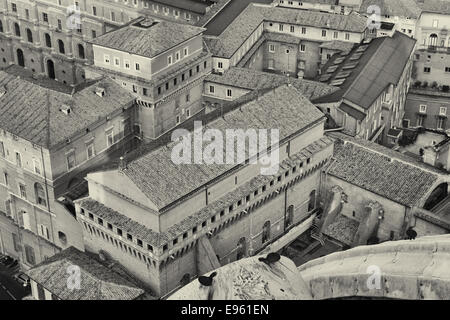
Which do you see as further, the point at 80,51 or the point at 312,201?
the point at 80,51

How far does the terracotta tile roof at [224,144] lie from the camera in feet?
250

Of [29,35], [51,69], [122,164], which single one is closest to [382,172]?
[122,164]

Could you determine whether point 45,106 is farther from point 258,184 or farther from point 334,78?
point 334,78

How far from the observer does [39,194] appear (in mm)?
90312

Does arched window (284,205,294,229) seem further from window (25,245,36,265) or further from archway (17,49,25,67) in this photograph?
archway (17,49,25,67)

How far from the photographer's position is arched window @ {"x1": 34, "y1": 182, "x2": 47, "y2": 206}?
293 feet

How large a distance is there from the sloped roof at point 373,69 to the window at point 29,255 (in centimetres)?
4303

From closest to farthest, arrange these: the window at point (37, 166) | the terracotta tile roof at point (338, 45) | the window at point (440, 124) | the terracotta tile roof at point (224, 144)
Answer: the terracotta tile roof at point (224, 144) < the window at point (37, 166) < the terracotta tile roof at point (338, 45) < the window at point (440, 124)

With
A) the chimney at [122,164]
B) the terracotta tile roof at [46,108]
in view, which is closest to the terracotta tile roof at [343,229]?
the chimney at [122,164]

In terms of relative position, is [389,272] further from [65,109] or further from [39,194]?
[39,194]

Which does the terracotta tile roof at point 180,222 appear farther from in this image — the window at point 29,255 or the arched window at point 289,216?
the window at point 29,255

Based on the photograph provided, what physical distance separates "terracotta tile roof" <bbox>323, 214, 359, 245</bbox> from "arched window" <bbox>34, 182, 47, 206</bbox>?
34456 mm

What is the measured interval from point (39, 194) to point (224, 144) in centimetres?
2415

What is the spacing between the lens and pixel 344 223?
92562 mm
